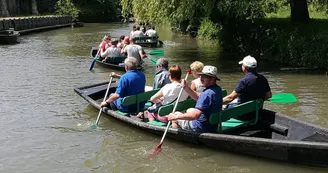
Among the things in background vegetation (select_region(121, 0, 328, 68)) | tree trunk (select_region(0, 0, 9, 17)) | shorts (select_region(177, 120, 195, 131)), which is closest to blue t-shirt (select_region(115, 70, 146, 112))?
shorts (select_region(177, 120, 195, 131))

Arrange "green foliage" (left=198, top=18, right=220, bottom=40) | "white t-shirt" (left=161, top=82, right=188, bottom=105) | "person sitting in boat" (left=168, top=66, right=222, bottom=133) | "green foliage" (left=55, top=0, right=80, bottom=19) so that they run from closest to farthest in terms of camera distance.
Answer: "person sitting in boat" (left=168, top=66, right=222, bottom=133) < "white t-shirt" (left=161, top=82, right=188, bottom=105) < "green foliage" (left=198, top=18, right=220, bottom=40) < "green foliage" (left=55, top=0, right=80, bottom=19)

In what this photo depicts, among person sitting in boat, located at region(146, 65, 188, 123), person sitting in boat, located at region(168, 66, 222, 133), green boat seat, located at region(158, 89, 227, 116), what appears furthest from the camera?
person sitting in boat, located at region(146, 65, 188, 123)

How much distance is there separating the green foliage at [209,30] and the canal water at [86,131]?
25.8 ft

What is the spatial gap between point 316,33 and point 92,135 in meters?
10.5

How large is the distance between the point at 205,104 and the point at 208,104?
48 millimetres

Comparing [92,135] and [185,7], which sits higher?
[185,7]

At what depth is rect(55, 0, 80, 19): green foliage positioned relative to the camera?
62.4m

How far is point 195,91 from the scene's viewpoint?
334 inches

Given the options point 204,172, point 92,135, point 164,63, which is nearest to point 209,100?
point 204,172

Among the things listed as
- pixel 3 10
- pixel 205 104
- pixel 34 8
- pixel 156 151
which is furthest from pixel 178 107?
pixel 34 8

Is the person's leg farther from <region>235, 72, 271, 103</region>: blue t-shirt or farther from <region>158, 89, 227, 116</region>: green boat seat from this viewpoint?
<region>235, 72, 271, 103</region>: blue t-shirt

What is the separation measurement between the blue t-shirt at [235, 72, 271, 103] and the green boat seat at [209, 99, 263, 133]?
157 mm

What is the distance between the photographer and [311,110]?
10898 mm

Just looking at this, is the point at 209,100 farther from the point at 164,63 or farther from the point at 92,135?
the point at 92,135
